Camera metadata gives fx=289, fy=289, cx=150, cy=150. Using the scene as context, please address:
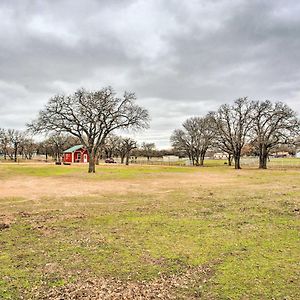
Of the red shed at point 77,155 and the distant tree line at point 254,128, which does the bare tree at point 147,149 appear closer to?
the red shed at point 77,155

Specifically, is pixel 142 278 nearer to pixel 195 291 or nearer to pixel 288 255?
pixel 195 291

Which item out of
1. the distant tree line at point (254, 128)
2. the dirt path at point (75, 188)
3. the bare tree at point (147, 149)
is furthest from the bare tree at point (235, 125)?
the bare tree at point (147, 149)

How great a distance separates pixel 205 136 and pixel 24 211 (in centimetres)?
5902

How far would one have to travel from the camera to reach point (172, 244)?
7.17 metres

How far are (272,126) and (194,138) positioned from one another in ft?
76.1

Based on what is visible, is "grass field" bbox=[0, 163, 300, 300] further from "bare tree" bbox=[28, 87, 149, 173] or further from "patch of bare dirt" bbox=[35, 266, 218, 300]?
"bare tree" bbox=[28, 87, 149, 173]

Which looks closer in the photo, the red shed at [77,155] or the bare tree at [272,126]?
the bare tree at [272,126]

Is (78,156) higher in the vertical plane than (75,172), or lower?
higher

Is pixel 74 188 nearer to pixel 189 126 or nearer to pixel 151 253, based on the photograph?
pixel 151 253

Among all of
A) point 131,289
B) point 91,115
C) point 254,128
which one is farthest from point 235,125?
point 131,289

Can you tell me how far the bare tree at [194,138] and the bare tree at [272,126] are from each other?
14835mm

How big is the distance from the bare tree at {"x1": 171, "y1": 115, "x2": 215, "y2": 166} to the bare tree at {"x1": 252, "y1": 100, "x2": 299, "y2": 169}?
48.7 ft

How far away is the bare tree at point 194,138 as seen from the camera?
68.0m

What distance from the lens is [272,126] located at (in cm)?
4956
